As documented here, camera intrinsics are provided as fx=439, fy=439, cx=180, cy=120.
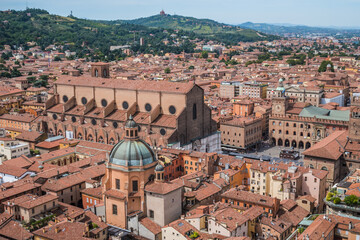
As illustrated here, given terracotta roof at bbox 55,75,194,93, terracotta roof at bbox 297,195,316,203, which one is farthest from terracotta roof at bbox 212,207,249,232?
terracotta roof at bbox 55,75,194,93

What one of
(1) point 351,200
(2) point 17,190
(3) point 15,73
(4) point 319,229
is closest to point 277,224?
(4) point 319,229

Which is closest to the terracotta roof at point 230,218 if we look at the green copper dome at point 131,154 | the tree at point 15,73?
the green copper dome at point 131,154

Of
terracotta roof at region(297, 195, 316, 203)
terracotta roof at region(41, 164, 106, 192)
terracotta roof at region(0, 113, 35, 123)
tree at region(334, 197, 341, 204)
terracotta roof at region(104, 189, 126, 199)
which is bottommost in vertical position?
terracotta roof at region(297, 195, 316, 203)

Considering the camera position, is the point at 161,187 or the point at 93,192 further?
the point at 93,192

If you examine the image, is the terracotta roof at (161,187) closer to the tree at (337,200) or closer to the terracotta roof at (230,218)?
the terracotta roof at (230,218)

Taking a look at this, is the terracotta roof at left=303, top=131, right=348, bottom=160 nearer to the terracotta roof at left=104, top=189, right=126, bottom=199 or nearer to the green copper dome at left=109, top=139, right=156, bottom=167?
the green copper dome at left=109, top=139, right=156, bottom=167

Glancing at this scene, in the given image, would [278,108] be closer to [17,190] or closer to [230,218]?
[230,218]

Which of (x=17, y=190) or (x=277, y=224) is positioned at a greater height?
(x=17, y=190)

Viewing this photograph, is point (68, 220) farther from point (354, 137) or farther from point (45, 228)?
point (354, 137)
